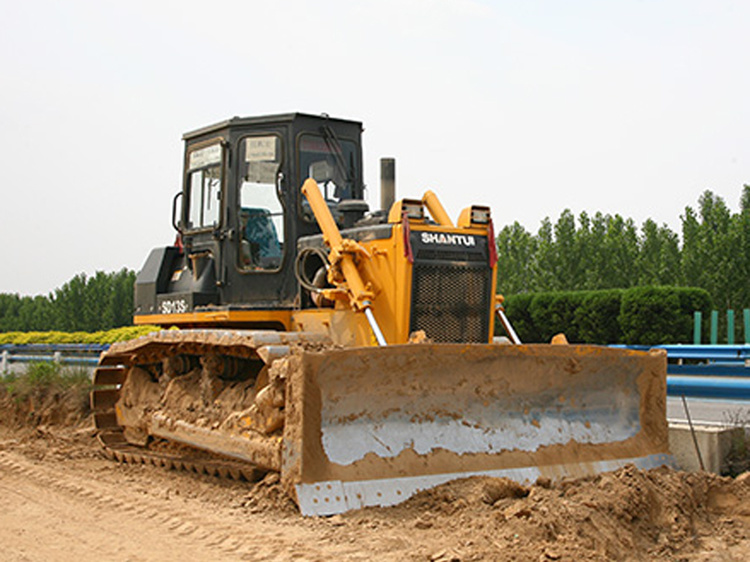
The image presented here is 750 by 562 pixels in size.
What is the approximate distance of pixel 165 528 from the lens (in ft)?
16.9

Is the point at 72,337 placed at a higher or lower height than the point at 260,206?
lower

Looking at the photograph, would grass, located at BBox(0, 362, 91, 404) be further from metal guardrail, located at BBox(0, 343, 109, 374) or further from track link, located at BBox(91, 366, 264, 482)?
metal guardrail, located at BBox(0, 343, 109, 374)

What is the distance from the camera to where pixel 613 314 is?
25.9 m

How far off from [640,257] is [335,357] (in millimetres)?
29352

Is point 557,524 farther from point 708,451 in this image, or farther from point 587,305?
point 587,305

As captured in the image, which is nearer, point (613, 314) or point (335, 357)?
point (335, 357)

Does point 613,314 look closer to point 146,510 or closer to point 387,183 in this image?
point 387,183

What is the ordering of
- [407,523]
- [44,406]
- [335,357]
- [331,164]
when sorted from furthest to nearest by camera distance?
[44,406]
[331,164]
[335,357]
[407,523]

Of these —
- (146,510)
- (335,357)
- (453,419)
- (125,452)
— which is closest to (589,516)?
(453,419)

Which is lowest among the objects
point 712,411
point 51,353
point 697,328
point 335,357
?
point 712,411

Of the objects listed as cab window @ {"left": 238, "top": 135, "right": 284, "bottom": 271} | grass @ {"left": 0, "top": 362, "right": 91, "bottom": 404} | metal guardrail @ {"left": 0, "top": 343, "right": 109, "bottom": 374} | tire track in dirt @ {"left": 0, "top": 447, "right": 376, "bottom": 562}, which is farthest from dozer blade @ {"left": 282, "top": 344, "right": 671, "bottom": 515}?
metal guardrail @ {"left": 0, "top": 343, "right": 109, "bottom": 374}

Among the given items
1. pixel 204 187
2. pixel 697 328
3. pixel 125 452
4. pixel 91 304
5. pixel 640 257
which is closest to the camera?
pixel 125 452

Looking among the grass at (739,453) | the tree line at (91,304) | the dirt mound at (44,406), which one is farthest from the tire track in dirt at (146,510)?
the tree line at (91,304)

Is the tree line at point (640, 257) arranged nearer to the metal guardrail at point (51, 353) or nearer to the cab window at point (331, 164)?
the metal guardrail at point (51, 353)
